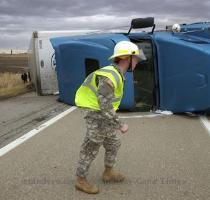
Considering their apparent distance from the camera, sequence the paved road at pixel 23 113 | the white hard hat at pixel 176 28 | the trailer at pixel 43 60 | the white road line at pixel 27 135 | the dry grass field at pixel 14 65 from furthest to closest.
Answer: the dry grass field at pixel 14 65
the trailer at pixel 43 60
the white hard hat at pixel 176 28
the paved road at pixel 23 113
the white road line at pixel 27 135

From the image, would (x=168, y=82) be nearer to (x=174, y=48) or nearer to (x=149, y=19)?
(x=174, y=48)

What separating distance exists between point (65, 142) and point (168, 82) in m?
3.80

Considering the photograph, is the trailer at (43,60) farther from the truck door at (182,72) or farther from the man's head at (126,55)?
the man's head at (126,55)

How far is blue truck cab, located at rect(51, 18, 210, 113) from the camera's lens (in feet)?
35.5

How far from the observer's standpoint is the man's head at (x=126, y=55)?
5.58 meters

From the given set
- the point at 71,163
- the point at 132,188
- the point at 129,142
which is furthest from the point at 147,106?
the point at 132,188

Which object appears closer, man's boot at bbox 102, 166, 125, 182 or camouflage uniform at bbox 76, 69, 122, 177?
camouflage uniform at bbox 76, 69, 122, 177

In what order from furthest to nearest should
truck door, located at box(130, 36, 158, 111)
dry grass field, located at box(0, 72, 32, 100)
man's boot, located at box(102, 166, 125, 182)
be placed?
dry grass field, located at box(0, 72, 32, 100) < truck door, located at box(130, 36, 158, 111) < man's boot, located at box(102, 166, 125, 182)

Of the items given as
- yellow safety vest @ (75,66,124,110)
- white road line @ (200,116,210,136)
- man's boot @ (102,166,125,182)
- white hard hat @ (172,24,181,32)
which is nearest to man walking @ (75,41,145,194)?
yellow safety vest @ (75,66,124,110)

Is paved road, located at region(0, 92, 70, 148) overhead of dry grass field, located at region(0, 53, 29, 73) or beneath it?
overhead

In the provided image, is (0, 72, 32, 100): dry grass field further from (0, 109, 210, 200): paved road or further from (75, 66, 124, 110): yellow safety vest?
(75, 66, 124, 110): yellow safety vest

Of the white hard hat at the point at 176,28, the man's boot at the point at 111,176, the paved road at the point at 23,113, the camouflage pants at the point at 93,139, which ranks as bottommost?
the paved road at the point at 23,113

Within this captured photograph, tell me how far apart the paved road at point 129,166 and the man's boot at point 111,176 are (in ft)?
0.23

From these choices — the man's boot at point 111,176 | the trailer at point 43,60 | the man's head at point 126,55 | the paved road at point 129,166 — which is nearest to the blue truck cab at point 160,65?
the paved road at point 129,166
